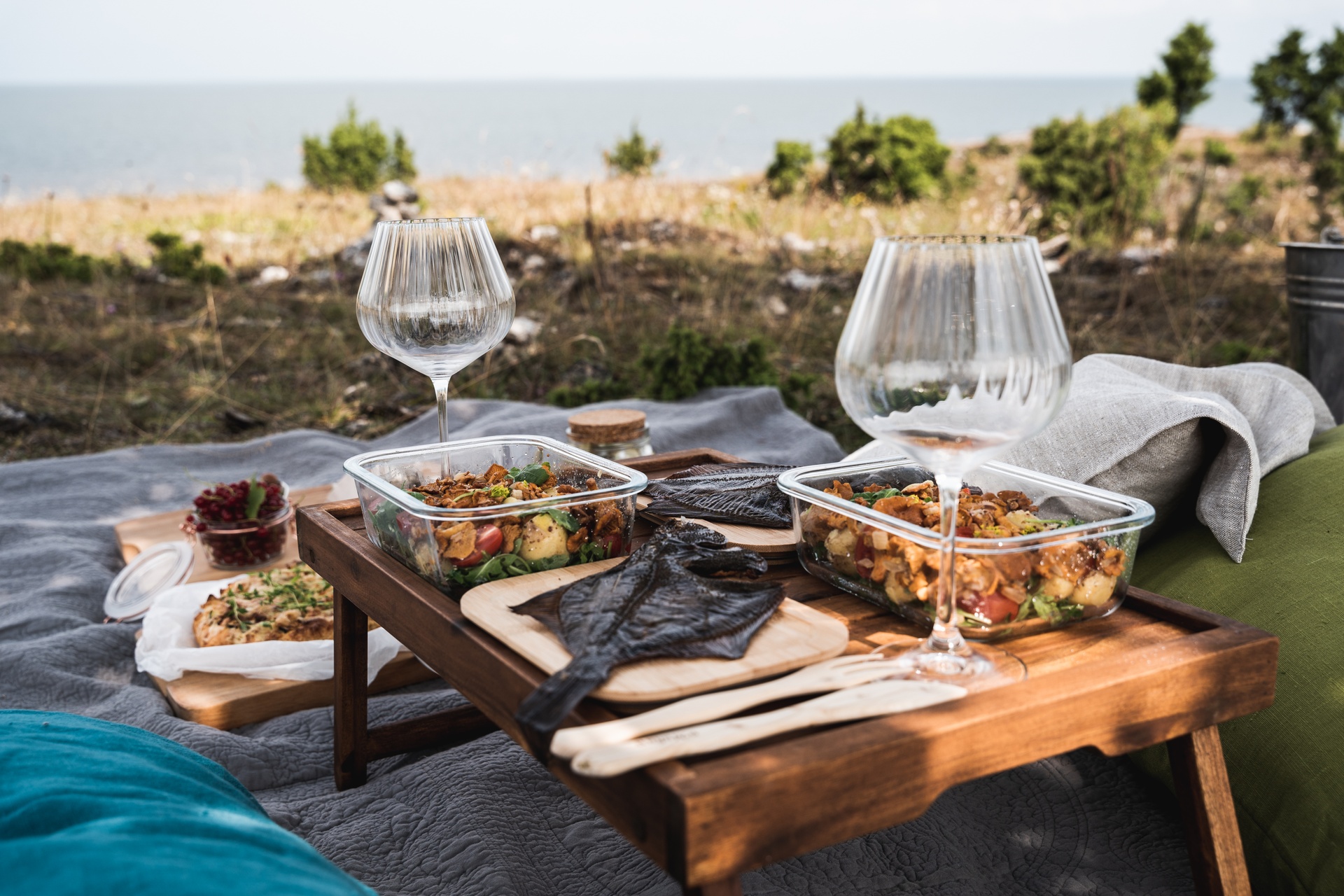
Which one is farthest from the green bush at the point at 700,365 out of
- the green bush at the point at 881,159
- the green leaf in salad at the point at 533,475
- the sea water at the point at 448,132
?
the green bush at the point at 881,159

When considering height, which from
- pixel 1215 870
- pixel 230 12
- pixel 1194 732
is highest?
pixel 230 12

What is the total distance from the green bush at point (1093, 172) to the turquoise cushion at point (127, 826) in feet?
24.0

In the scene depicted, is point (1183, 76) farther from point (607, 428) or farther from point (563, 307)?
point (607, 428)

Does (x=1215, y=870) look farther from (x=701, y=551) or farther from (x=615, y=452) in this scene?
(x=615, y=452)

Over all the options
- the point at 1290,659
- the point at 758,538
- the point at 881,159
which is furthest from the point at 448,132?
the point at 1290,659

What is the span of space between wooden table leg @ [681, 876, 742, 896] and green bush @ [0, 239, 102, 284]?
23.2 feet

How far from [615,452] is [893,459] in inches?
48.2

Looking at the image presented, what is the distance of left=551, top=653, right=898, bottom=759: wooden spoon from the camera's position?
814 millimetres

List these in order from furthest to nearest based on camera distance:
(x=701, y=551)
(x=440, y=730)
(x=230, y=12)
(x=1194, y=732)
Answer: (x=230, y=12)
(x=440, y=730)
(x=701, y=551)
(x=1194, y=732)

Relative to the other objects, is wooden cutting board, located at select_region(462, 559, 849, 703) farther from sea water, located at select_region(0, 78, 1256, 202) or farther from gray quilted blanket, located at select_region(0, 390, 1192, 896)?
sea water, located at select_region(0, 78, 1256, 202)

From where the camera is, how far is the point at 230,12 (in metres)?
61.3

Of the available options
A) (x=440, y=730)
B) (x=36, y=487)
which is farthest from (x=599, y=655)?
(x=36, y=487)

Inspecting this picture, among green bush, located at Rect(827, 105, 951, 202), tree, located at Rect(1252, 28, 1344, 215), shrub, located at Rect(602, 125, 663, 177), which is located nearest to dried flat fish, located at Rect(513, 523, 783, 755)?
shrub, located at Rect(602, 125, 663, 177)

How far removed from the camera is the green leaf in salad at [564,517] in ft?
3.97
